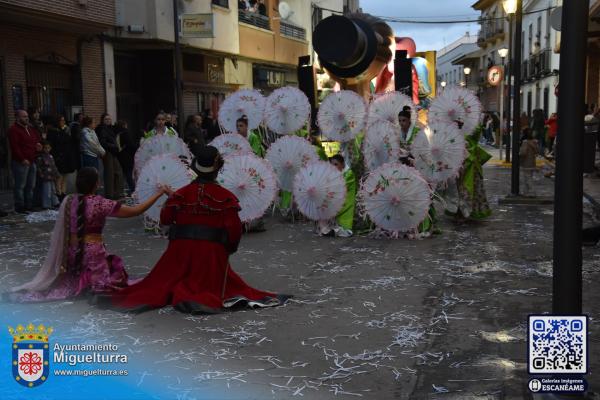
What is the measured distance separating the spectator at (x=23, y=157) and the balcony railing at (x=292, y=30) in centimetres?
1997

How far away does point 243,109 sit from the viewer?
12867mm

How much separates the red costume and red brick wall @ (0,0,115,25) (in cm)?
995

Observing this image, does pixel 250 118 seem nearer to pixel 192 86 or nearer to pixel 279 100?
pixel 279 100

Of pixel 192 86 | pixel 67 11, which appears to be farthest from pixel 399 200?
pixel 192 86

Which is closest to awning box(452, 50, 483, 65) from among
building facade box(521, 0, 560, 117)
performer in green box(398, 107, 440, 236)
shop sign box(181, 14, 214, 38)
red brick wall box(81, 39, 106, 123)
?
building facade box(521, 0, 560, 117)

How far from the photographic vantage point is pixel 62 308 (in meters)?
6.32

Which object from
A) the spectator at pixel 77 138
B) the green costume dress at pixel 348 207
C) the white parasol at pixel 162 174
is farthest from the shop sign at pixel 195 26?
the white parasol at pixel 162 174

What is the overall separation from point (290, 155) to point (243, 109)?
2010 mm

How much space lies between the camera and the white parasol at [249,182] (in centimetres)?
937

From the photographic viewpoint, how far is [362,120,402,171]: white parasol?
1041 centimetres

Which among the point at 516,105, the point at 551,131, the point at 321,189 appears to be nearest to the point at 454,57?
the point at 551,131

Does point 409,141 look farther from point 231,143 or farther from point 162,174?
point 162,174

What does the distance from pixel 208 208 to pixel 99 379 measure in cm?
213

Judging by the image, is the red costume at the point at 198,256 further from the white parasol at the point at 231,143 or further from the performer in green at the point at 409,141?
the white parasol at the point at 231,143
